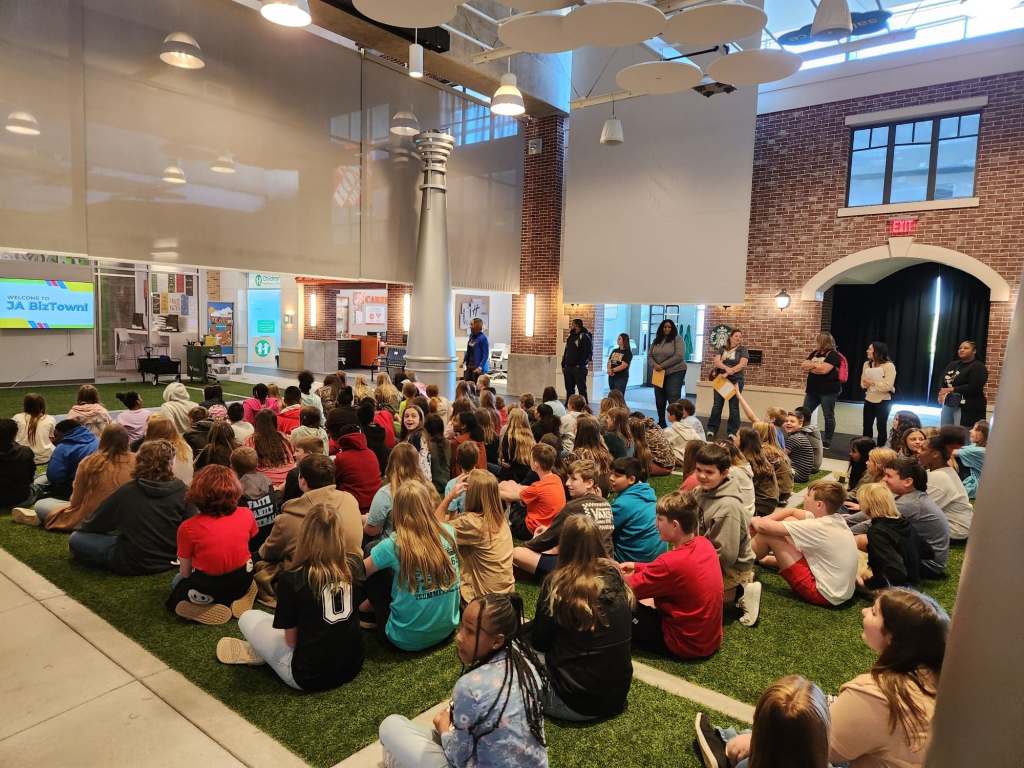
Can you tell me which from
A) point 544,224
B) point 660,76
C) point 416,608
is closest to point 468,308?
point 544,224

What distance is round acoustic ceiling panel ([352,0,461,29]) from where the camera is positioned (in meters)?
5.67

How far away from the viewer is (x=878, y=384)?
872 centimetres

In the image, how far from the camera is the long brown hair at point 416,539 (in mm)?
3180

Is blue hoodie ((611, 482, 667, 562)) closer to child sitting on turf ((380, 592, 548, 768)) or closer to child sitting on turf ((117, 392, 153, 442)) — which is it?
child sitting on turf ((380, 592, 548, 768))

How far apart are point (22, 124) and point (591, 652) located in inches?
347

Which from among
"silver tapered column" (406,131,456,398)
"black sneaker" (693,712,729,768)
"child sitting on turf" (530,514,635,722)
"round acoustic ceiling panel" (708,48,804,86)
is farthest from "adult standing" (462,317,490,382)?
"black sneaker" (693,712,729,768)

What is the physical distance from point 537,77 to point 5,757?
13.1 m

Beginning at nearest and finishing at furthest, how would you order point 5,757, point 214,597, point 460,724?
point 460,724, point 5,757, point 214,597

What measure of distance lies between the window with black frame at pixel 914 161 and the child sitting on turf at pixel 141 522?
453 inches

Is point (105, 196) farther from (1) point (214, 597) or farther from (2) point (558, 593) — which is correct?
(2) point (558, 593)

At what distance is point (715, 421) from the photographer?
10086 mm

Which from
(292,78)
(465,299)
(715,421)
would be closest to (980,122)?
(715,421)

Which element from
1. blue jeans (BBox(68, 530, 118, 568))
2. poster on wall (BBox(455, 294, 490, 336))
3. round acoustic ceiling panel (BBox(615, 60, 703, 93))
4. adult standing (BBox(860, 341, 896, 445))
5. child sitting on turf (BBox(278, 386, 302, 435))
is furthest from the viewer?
poster on wall (BBox(455, 294, 490, 336))

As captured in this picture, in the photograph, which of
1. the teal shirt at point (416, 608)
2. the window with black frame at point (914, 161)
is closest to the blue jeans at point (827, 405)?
the window with black frame at point (914, 161)
